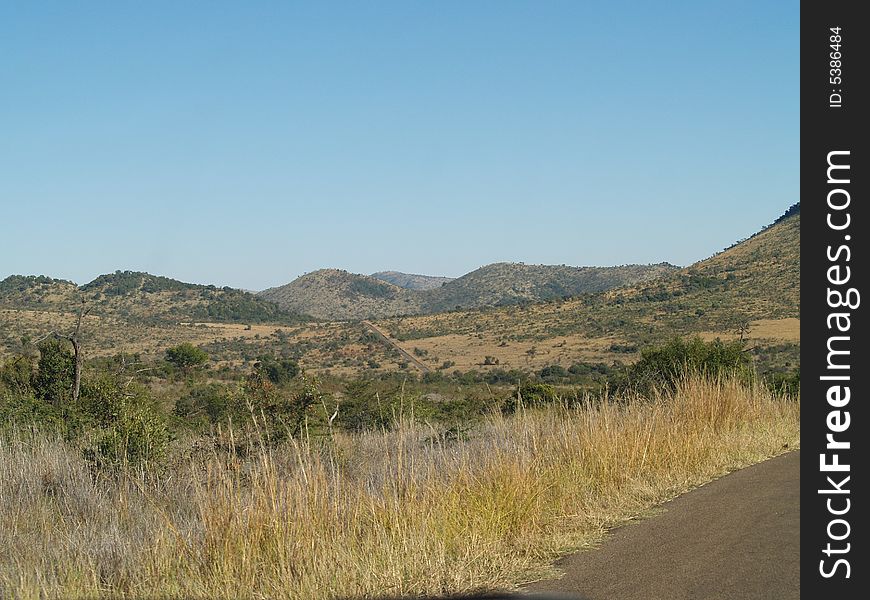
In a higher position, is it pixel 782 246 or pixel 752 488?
pixel 782 246

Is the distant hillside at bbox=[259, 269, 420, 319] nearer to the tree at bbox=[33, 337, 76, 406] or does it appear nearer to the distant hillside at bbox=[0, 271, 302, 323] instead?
the distant hillside at bbox=[0, 271, 302, 323]

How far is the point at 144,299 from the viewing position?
86875mm

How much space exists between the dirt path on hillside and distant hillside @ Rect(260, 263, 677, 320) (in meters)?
52.2

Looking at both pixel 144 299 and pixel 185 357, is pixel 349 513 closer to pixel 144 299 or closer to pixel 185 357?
pixel 185 357

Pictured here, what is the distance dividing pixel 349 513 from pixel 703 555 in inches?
101

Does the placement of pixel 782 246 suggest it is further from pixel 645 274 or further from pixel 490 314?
pixel 645 274

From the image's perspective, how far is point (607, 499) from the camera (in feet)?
26.3

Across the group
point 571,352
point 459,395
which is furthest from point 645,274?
point 459,395

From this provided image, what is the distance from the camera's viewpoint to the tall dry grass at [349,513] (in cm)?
560

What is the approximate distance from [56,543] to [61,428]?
25.1 ft

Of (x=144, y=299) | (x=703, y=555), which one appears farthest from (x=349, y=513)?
(x=144, y=299)

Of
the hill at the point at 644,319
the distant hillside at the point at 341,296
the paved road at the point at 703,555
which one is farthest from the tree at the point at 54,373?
the distant hillside at the point at 341,296

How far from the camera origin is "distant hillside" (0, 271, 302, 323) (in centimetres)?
7898
